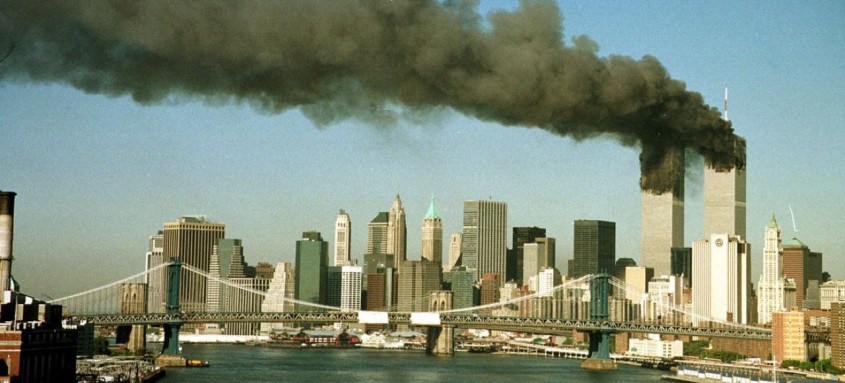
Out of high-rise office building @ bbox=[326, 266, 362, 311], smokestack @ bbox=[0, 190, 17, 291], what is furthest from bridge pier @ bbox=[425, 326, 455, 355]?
smokestack @ bbox=[0, 190, 17, 291]

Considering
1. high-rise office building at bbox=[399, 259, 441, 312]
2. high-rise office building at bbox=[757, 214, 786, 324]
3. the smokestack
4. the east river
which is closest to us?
the smokestack

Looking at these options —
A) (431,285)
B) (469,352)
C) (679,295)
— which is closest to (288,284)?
(431,285)

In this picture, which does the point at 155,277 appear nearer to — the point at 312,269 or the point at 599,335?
the point at 312,269

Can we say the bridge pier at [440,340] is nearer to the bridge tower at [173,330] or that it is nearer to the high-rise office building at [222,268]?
the bridge tower at [173,330]

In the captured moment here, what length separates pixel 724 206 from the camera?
118 metres

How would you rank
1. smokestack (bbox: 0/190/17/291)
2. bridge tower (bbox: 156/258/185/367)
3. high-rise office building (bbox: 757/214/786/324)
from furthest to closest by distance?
1. high-rise office building (bbox: 757/214/786/324)
2. bridge tower (bbox: 156/258/185/367)
3. smokestack (bbox: 0/190/17/291)

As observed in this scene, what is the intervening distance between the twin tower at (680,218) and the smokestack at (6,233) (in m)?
85.3

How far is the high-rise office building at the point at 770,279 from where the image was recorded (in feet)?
349

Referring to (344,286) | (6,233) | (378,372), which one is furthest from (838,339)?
(344,286)

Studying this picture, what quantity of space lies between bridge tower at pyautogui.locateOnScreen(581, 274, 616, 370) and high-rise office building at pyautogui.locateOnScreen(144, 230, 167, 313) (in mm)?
44527

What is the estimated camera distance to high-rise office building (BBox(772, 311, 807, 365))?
221 ft

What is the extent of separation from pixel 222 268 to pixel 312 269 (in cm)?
908

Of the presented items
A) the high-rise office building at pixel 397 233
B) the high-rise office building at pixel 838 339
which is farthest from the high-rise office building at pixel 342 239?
the high-rise office building at pixel 838 339

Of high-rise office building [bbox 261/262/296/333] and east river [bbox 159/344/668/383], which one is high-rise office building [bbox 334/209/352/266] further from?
east river [bbox 159/344/668/383]
